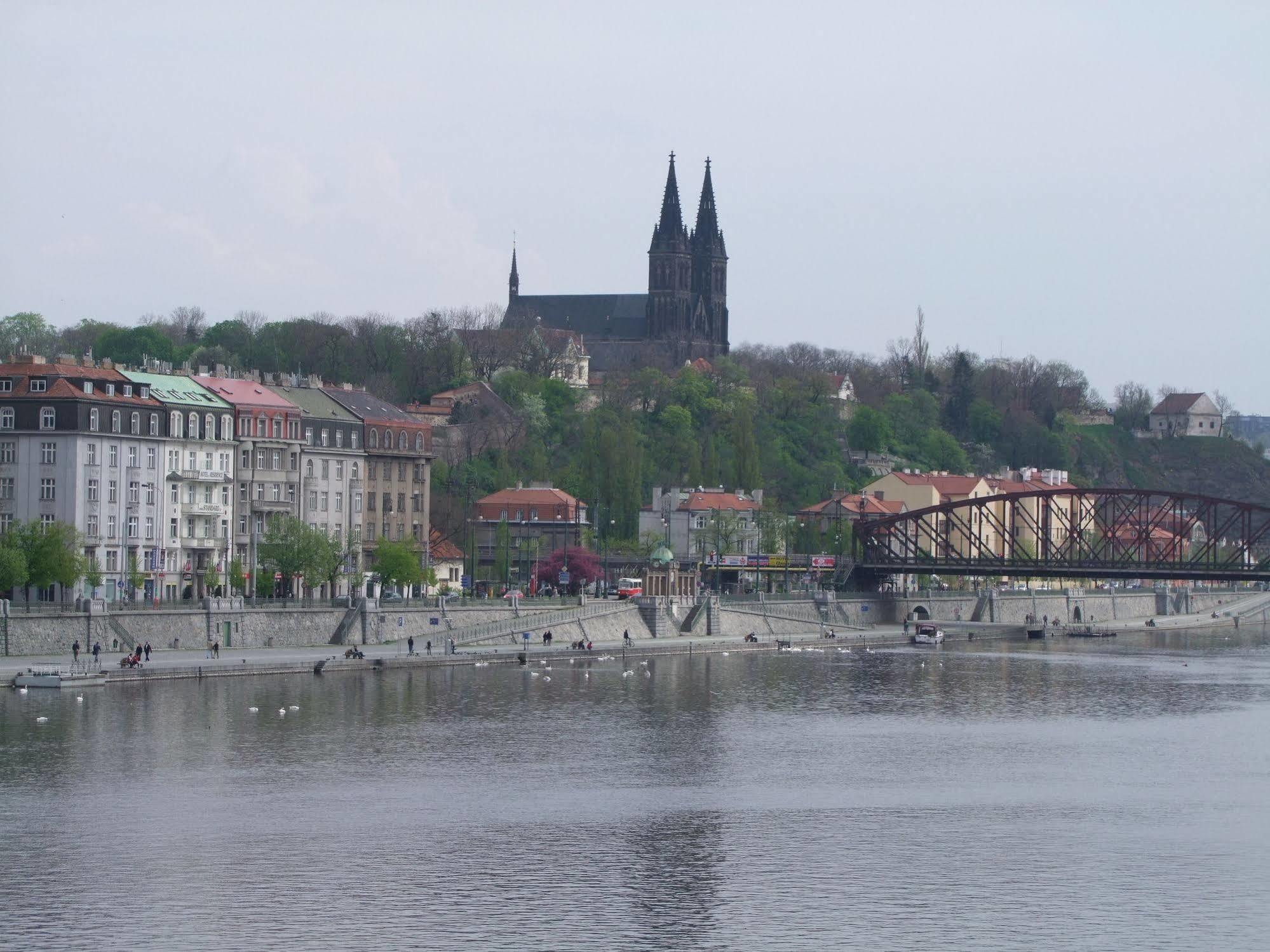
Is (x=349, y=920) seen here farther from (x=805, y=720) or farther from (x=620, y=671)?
(x=620, y=671)

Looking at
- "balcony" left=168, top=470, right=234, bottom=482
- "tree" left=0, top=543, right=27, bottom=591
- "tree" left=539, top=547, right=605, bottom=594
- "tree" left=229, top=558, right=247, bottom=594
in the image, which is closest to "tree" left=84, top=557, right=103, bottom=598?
"tree" left=0, top=543, right=27, bottom=591

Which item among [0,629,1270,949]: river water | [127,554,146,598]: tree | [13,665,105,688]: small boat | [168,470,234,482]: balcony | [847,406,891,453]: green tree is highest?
[847,406,891,453]: green tree

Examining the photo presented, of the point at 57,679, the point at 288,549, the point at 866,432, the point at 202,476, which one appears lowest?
the point at 57,679

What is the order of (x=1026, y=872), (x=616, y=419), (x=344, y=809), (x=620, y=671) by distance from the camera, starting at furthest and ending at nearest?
(x=616, y=419), (x=620, y=671), (x=344, y=809), (x=1026, y=872)

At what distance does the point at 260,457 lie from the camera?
4232 inches

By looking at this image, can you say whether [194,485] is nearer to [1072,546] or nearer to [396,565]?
[396,565]

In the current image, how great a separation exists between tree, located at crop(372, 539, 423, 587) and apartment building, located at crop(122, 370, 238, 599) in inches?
312

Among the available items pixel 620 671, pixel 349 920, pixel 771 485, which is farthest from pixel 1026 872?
pixel 771 485

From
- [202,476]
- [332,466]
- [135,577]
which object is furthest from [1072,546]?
[135,577]

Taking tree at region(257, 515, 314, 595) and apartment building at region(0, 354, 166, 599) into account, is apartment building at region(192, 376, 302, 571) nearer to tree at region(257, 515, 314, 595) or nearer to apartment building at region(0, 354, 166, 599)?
tree at region(257, 515, 314, 595)

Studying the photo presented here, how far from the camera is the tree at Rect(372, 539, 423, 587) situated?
355 feet

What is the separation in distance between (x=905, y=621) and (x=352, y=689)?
6446cm

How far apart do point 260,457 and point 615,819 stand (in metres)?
57.0

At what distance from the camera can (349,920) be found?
4266cm
